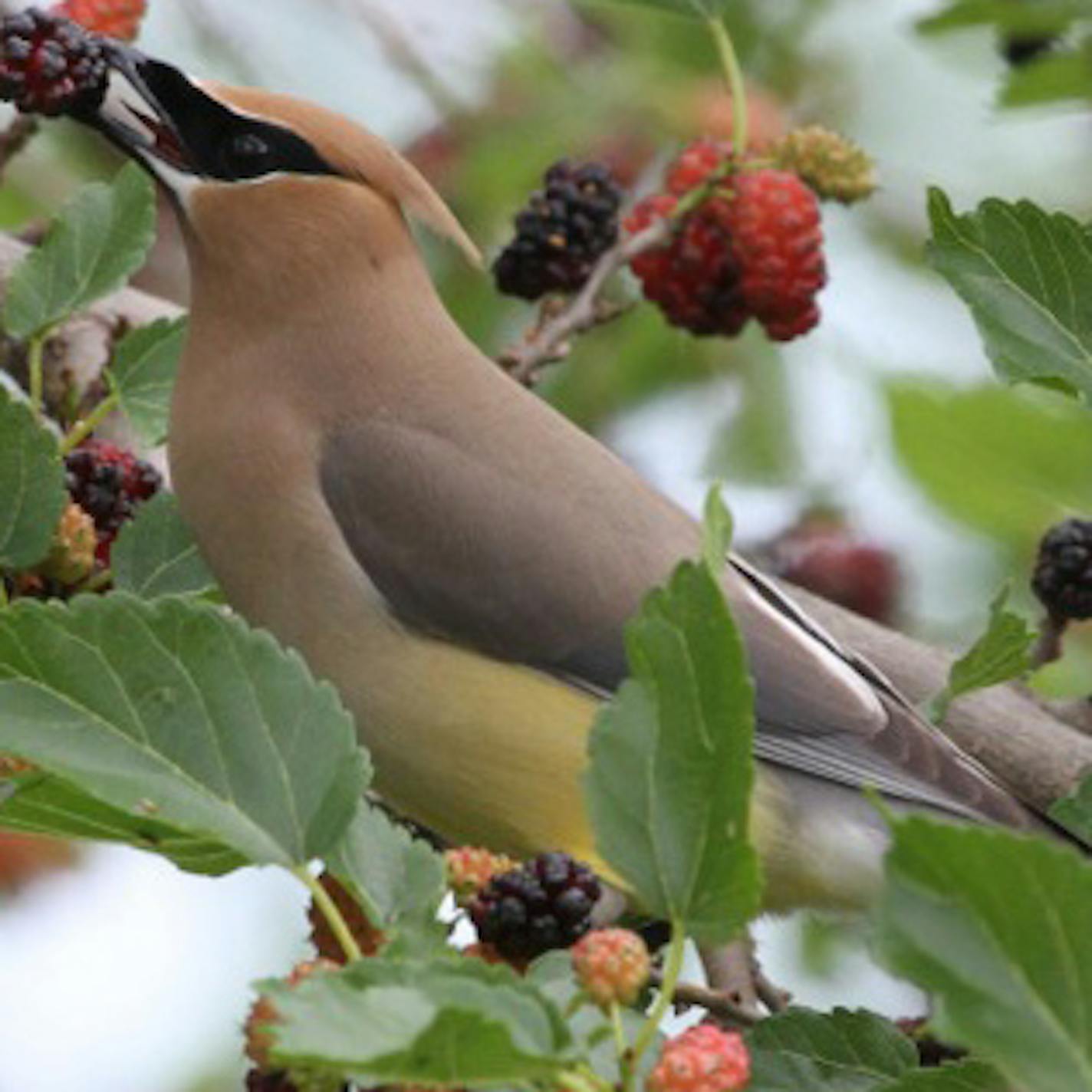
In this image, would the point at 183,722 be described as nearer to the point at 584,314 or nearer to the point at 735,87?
the point at 584,314

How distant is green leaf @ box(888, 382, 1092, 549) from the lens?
11.0ft

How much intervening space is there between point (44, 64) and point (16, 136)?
45cm

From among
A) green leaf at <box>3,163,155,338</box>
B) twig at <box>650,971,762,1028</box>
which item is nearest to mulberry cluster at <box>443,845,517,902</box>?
twig at <box>650,971,762,1028</box>

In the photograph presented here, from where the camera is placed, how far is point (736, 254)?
397 centimetres

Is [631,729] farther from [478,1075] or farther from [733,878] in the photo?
[478,1075]

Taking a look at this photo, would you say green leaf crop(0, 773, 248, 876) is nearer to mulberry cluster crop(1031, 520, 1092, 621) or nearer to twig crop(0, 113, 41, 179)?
mulberry cluster crop(1031, 520, 1092, 621)

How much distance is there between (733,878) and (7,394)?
A: 99cm

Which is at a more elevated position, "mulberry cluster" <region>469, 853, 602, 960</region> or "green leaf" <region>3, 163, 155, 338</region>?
"green leaf" <region>3, 163, 155, 338</region>

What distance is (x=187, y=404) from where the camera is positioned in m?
3.79

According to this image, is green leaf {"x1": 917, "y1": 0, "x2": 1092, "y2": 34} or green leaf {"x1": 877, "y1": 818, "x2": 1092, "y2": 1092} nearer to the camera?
green leaf {"x1": 877, "y1": 818, "x2": 1092, "y2": 1092}

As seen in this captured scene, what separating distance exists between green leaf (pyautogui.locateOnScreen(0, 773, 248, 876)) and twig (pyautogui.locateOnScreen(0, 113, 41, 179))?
1.33m

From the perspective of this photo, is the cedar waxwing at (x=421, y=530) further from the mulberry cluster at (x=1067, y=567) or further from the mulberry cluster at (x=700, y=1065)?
the mulberry cluster at (x=700, y=1065)

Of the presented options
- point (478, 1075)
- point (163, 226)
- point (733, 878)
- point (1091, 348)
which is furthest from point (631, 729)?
point (163, 226)

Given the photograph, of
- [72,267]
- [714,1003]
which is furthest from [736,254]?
[714,1003]
